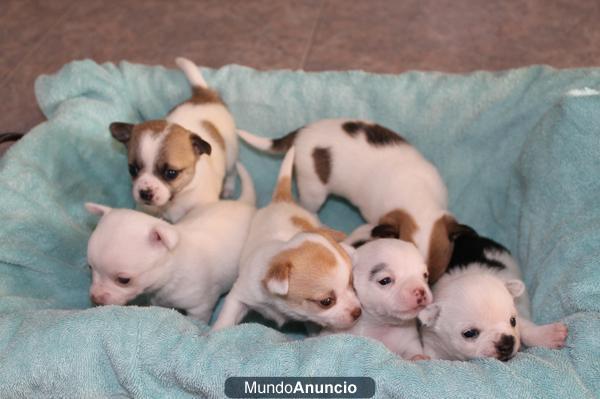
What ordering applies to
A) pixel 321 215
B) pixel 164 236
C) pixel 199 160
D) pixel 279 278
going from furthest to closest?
1. pixel 321 215
2. pixel 199 160
3. pixel 164 236
4. pixel 279 278

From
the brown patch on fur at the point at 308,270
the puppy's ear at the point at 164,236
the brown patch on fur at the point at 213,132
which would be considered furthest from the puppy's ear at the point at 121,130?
the brown patch on fur at the point at 308,270

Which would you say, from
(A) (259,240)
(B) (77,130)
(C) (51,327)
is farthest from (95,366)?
(B) (77,130)

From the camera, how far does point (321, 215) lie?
348cm

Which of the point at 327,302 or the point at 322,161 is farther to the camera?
the point at 322,161

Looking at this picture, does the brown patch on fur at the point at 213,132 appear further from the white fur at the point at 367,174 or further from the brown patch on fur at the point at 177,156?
the brown patch on fur at the point at 177,156

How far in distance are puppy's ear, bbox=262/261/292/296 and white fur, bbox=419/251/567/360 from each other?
0.52 meters

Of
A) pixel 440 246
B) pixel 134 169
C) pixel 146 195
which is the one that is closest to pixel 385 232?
pixel 440 246

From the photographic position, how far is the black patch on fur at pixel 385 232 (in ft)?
8.55

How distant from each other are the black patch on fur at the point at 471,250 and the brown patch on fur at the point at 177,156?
48.0 inches

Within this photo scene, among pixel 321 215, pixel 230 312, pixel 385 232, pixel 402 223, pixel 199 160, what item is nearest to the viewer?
pixel 230 312

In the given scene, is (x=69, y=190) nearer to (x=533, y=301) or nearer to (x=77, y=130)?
(x=77, y=130)

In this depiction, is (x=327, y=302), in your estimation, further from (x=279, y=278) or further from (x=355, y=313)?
(x=279, y=278)

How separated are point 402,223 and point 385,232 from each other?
5.7 inches

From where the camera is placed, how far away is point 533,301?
2.52 metres
